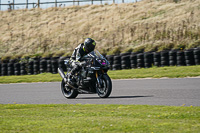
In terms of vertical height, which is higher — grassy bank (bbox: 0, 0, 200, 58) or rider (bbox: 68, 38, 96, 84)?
grassy bank (bbox: 0, 0, 200, 58)

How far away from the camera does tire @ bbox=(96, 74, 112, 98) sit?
413 inches

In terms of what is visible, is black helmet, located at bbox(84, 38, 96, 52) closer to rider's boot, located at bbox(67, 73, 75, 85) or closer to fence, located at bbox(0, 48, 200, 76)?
rider's boot, located at bbox(67, 73, 75, 85)

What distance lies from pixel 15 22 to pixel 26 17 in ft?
5.70

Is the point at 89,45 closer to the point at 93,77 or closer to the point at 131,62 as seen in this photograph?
the point at 93,77

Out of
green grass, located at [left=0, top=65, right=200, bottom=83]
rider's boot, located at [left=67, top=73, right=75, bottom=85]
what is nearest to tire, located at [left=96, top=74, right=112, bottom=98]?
rider's boot, located at [left=67, top=73, right=75, bottom=85]

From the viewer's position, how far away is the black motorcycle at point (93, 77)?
10.7 meters

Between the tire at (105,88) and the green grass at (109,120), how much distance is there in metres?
1.83

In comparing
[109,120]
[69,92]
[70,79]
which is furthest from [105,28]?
[109,120]

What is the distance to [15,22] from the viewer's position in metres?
52.8

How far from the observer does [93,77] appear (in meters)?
11.0

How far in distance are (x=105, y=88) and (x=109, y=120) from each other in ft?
13.5

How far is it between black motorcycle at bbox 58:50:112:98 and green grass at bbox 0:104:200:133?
6.81 feet

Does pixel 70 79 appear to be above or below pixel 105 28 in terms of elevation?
below

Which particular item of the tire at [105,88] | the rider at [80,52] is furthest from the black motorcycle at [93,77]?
the rider at [80,52]
